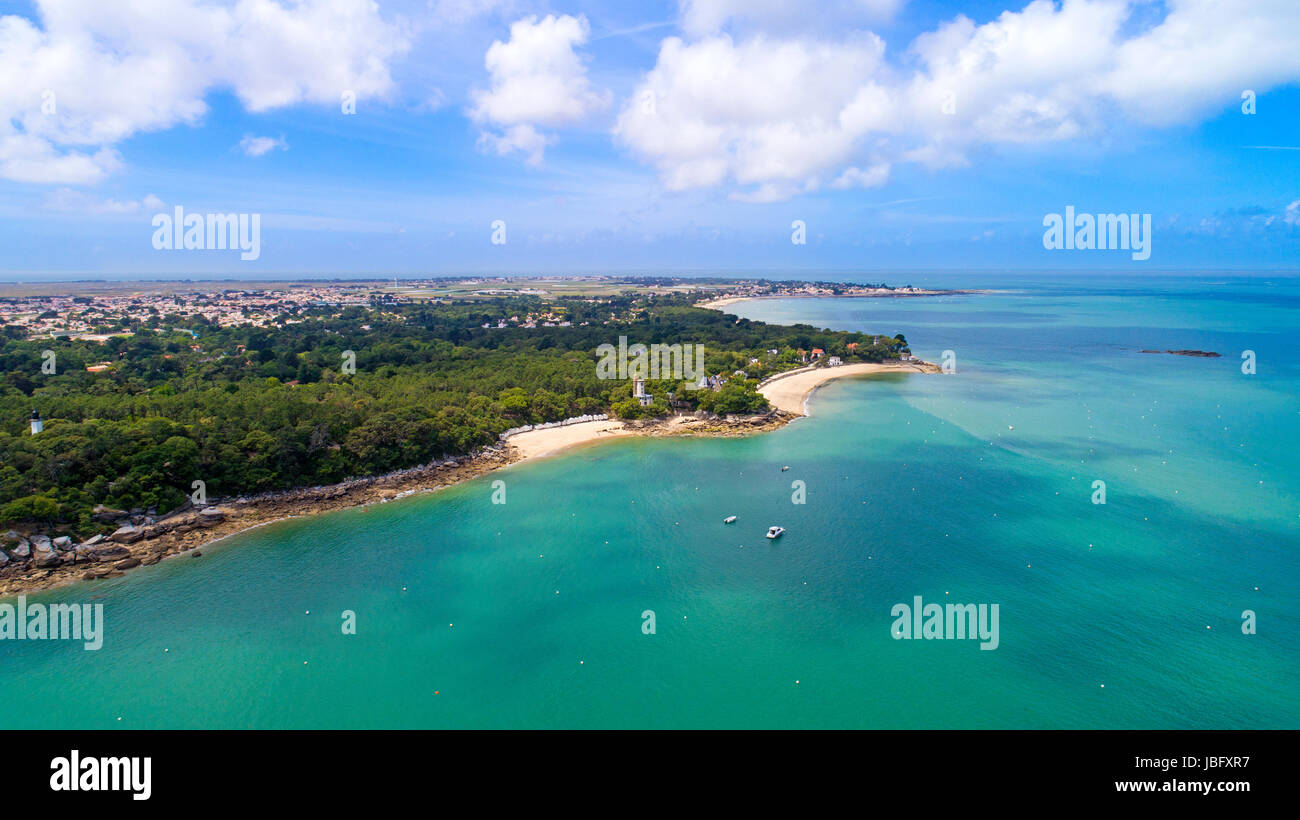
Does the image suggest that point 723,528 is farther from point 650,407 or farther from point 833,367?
point 833,367

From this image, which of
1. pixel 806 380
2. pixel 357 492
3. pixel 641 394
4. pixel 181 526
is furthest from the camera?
pixel 806 380

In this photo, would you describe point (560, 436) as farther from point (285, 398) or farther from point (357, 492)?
point (285, 398)

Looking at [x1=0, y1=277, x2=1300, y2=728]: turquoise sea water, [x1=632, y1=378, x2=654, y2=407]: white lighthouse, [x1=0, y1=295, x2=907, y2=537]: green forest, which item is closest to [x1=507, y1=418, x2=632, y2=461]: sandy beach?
[x1=0, y1=295, x2=907, y2=537]: green forest

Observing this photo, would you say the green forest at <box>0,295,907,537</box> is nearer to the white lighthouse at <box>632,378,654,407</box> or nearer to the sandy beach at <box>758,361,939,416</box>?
the white lighthouse at <box>632,378,654,407</box>

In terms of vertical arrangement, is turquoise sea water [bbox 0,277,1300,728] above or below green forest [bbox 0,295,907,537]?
below

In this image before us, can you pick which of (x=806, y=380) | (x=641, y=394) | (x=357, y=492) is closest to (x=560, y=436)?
(x=641, y=394)

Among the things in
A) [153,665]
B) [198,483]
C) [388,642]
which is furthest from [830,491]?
[198,483]
